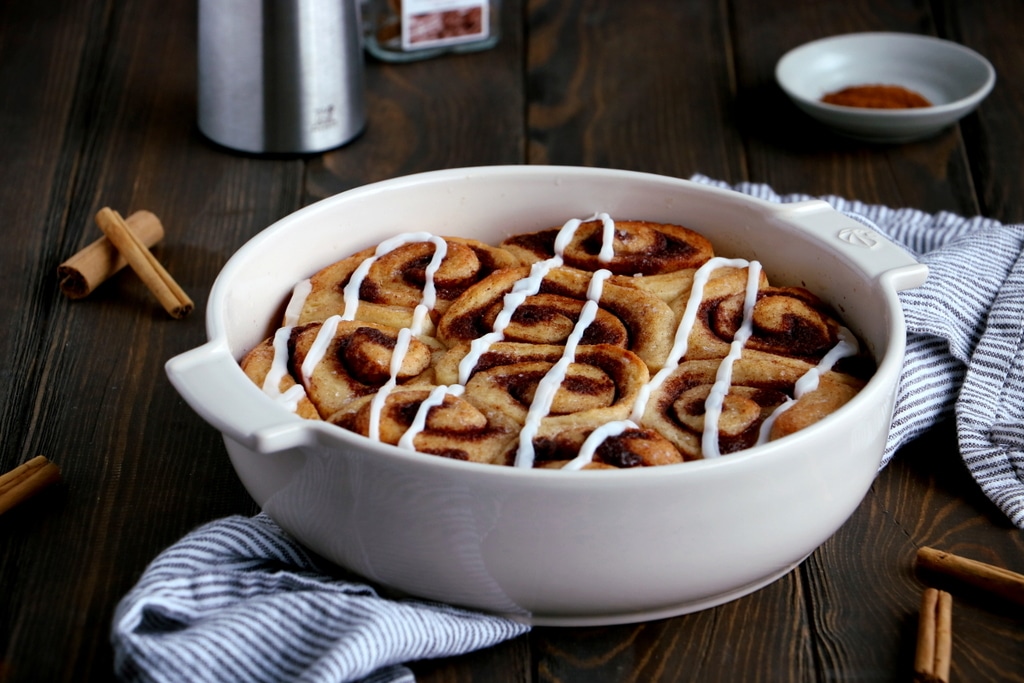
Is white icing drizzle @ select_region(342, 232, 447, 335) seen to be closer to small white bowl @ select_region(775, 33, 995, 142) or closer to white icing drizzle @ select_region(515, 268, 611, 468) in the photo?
white icing drizzle @ select_region(515, 268, 611, 468)

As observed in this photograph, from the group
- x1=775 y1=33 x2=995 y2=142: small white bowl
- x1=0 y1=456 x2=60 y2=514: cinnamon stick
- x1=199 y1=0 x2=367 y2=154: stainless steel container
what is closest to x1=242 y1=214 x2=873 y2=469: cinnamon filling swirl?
x1=0 y1=456 x2=60 y2=514: cinnamon stick

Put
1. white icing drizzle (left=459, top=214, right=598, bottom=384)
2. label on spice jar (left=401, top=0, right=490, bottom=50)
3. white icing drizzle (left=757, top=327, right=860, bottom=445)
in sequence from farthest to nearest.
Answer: label on spice jar (left=401, top=0, right=490, bottom=50) → white icing drizzle (left=459, top=214, right=598, bottom=384) → white icing drizzle (left=757, top=327, right=860, bottom=445)

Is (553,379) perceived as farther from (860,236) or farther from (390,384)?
(860,236)

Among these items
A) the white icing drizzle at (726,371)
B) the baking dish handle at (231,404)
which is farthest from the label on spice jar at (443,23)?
the baking dish handle at (231,404)

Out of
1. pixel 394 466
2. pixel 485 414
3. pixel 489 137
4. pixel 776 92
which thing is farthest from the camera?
pixel 776 92

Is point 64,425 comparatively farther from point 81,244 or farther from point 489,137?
point 489,137

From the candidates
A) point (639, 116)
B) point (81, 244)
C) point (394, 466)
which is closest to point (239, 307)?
point (394, 466)

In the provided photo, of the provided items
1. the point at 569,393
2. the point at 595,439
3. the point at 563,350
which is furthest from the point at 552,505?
the point at 563,350
